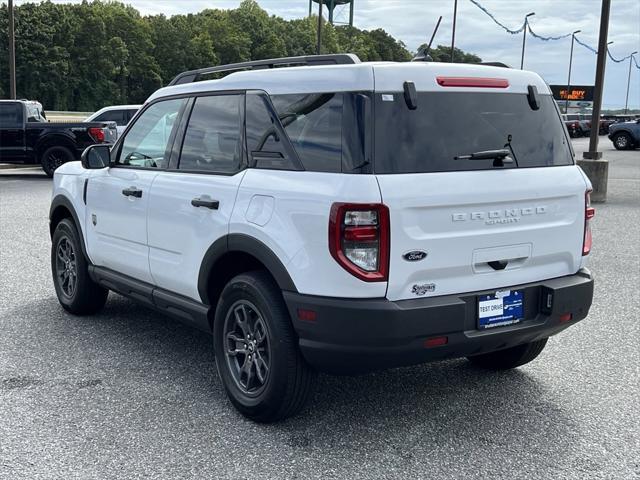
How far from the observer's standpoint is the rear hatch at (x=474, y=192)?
332cm

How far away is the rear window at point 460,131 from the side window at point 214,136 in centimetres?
99

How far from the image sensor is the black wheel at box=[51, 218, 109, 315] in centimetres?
567

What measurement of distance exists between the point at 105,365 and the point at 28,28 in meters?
83.8

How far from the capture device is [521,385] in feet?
14.7

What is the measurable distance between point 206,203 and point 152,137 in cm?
116

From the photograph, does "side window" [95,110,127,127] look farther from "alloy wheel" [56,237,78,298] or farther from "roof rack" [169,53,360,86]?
"roof rack" [169,53,360,86]

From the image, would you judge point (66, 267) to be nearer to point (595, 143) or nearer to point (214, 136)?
point (214, 136)

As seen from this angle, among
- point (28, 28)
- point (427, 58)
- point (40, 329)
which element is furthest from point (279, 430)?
point (28, 28)

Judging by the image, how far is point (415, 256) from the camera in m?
3.32

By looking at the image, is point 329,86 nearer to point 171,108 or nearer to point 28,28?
point 171,108

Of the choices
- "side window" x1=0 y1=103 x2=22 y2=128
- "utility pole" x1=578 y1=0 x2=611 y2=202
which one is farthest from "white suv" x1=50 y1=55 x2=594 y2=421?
"side window" x1=0 y1=103 x2=22 y2=128

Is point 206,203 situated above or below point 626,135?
above

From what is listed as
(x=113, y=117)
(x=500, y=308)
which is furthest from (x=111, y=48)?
(x=500, y=308)

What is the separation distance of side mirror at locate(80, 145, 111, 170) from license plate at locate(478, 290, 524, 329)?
119 inches
